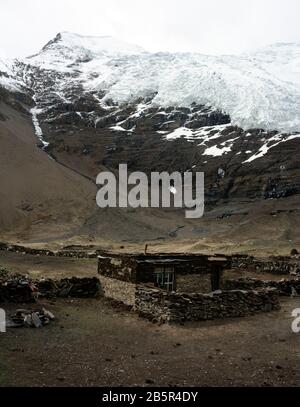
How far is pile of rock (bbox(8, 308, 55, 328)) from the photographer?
16312 millimetres

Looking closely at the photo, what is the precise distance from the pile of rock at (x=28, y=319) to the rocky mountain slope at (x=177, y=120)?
60.1 metres

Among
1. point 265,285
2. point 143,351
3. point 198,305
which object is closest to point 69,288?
point 198,305

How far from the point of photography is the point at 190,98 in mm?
133250

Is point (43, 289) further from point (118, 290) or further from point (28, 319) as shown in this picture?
point (28, 319)

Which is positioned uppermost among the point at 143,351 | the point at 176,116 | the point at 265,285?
the point at 176,116

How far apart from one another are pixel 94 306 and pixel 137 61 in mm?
149593

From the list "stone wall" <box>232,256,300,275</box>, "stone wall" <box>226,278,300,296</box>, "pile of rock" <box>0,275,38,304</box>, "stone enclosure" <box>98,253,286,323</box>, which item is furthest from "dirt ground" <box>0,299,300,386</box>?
"stone wall" <box>232,256,300,275</box>

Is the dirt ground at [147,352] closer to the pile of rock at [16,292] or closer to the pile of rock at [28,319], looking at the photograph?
the pile of rock at [28,319]

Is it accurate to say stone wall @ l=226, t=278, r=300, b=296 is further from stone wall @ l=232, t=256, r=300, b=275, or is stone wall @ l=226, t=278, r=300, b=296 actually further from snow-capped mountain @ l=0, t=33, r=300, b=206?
snow-capped mountain @ l=0, t=33, r=300, b=206

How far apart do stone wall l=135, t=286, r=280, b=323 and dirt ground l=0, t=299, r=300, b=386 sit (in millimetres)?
495

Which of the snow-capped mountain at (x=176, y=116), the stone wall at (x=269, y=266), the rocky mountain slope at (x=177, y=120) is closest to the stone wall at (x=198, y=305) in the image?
the stone wall at (x=269, y=266)

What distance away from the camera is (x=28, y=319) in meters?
16.4

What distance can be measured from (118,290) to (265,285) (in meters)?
7.07
